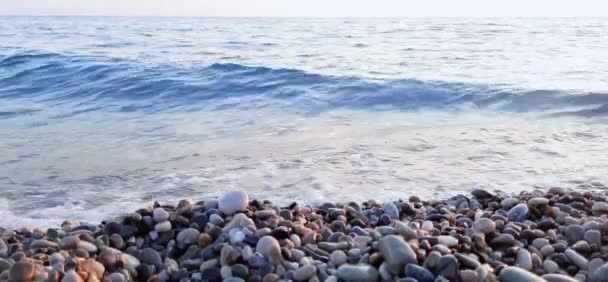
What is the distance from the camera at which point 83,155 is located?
5.64 metres

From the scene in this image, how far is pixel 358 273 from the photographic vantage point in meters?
2.29

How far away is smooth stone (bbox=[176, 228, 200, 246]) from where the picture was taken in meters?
2.81

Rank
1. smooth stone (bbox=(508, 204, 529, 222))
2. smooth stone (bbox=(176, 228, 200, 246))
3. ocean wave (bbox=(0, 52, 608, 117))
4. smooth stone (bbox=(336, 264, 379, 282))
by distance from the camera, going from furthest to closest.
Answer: ocean wave (bbox=(0, 52, 608, 117)) < smooth stone (bbox=(508, 204, 529, 222)) < smooth stone (bbox=(176, 228, 200, 246)) < smooth stone (bbox=(336, 264, 379, 282))

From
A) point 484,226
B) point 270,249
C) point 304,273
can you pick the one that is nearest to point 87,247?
point 270,249

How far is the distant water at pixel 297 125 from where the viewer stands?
4.48 m

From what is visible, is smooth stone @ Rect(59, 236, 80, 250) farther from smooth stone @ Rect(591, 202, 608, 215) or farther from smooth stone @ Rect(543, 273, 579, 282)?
smooth stone @ Rect(591, 202, 608, 215)

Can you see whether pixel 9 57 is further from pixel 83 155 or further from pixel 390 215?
pixel 390 215

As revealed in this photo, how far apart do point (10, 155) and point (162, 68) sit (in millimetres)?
7150

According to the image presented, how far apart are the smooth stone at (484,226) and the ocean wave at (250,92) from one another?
16.4 feet

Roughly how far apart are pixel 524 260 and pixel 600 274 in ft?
0.93


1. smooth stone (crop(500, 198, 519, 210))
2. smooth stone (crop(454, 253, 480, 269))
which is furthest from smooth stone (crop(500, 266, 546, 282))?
smooth stone (crop(500, 198, 519, 210))

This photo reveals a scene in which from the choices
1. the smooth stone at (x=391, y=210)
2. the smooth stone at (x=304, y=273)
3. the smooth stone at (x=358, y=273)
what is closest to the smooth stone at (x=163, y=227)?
the smooth stone at (x=304, y=273)

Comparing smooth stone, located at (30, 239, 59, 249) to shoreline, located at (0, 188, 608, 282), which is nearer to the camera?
shoreline, located at (0, 188, 608, 282)

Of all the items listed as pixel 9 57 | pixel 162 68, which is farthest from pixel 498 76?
pixel 9 57
